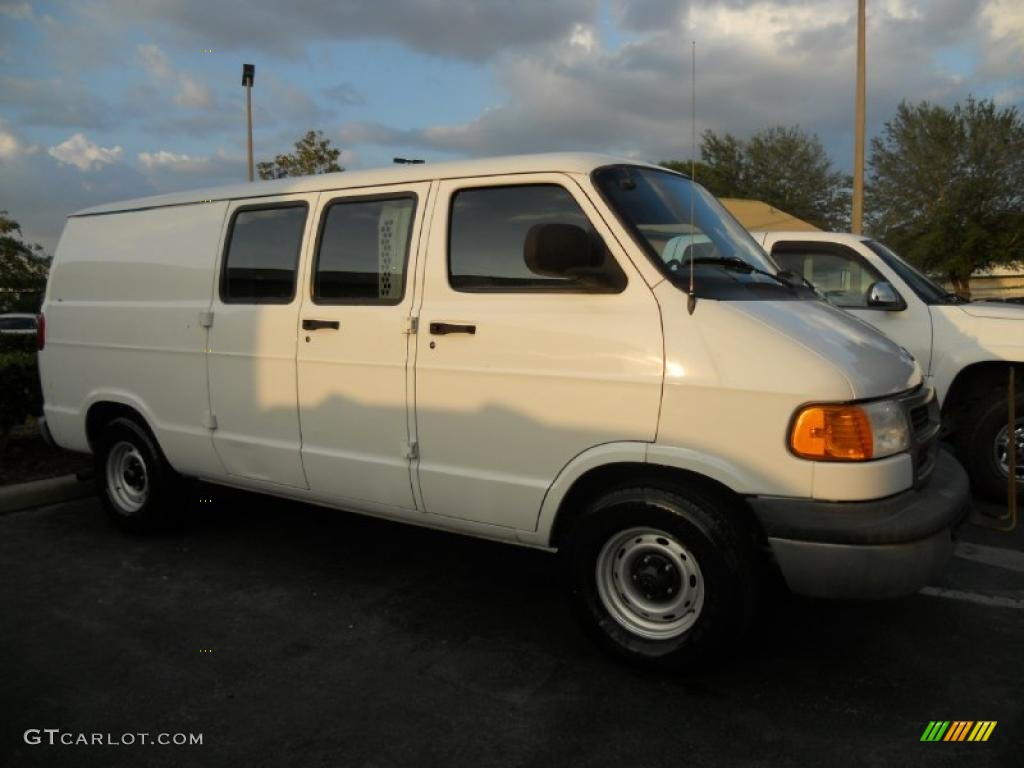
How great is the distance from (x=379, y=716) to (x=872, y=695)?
1.96 m

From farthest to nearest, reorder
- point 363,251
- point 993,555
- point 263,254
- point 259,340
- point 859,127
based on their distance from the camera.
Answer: point 859,127, point 993,555, point 263,254, point 259,340, point 363,251

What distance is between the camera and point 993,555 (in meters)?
4.98

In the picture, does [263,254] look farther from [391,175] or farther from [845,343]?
[845,343]

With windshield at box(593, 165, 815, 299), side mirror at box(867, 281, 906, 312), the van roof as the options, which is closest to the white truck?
side mirror at box(867, 281, 906, 312)

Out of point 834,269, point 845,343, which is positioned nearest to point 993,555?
point 845,343

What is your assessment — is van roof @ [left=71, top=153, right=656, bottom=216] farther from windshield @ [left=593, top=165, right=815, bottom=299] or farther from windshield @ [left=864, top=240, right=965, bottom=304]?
windshield @ [left=864, top=240, right=965, bottom=304]

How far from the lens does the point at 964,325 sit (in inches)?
238

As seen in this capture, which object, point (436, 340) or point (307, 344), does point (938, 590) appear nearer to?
point (436, 340)

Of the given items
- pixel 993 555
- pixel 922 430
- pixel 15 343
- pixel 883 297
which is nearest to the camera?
pixel 922 430

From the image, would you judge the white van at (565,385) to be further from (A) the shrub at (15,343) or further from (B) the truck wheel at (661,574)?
(A) the shrub at (15,343)

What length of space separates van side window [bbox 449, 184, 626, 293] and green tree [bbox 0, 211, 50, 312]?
1194 inches

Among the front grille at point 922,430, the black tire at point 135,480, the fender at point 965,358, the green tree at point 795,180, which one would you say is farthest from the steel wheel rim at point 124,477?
the green tree at point 795,180

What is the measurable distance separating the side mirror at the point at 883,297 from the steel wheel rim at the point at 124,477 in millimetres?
5276

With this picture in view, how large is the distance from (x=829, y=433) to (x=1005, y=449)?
387cm
